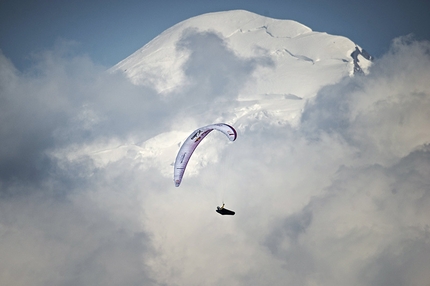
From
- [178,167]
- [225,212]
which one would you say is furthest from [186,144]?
[225,212]

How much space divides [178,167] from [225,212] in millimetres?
12492

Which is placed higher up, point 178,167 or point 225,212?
point 178,167

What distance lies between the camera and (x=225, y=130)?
7200cm

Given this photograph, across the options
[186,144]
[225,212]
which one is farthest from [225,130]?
[225,212]

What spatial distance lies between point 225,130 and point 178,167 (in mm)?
10920

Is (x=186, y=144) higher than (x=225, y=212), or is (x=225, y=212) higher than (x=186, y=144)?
(x=186, y=144)

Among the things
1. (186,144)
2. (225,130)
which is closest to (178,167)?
(186,144)

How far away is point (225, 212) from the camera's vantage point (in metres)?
68.8

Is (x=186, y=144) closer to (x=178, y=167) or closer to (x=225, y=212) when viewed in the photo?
(x=178, y=167)

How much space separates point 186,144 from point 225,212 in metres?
14.8

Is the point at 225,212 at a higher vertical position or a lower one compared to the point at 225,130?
lower

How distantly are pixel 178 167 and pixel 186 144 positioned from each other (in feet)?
14.2

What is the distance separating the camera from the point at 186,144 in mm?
76312

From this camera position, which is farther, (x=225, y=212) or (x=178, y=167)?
(x=178, y=167)
